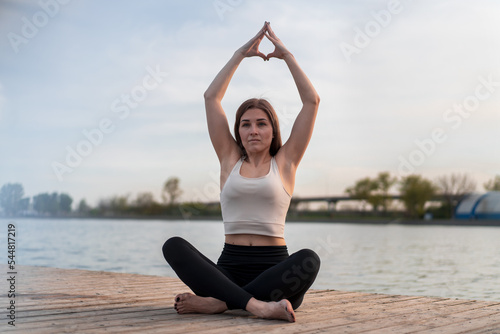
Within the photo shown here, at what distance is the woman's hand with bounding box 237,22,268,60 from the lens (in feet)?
12.2

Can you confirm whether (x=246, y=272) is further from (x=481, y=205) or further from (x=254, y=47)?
(x=481, y=205)

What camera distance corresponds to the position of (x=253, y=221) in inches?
131

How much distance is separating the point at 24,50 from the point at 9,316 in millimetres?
2786

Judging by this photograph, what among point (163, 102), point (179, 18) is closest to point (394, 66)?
point (163, 102)

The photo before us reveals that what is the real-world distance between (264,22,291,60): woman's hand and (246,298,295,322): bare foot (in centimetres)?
165

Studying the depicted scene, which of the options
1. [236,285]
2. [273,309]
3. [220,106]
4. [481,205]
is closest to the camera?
[273,309]

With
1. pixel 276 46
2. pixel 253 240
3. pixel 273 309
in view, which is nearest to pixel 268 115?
pixel 276 46

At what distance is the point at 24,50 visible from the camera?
16.8ft

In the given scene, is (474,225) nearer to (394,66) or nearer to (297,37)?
(394,66)

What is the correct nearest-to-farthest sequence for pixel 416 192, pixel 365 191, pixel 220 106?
pixel 220 106
pixel 416 192
pixel 365 191

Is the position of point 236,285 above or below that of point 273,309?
above

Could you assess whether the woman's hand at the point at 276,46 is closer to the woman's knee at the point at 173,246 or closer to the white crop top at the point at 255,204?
the white crop top at the point at 255,204

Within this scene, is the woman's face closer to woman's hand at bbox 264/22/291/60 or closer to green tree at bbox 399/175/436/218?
woman's hand at bbox 264/22/291/60

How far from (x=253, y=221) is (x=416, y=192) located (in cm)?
5765
